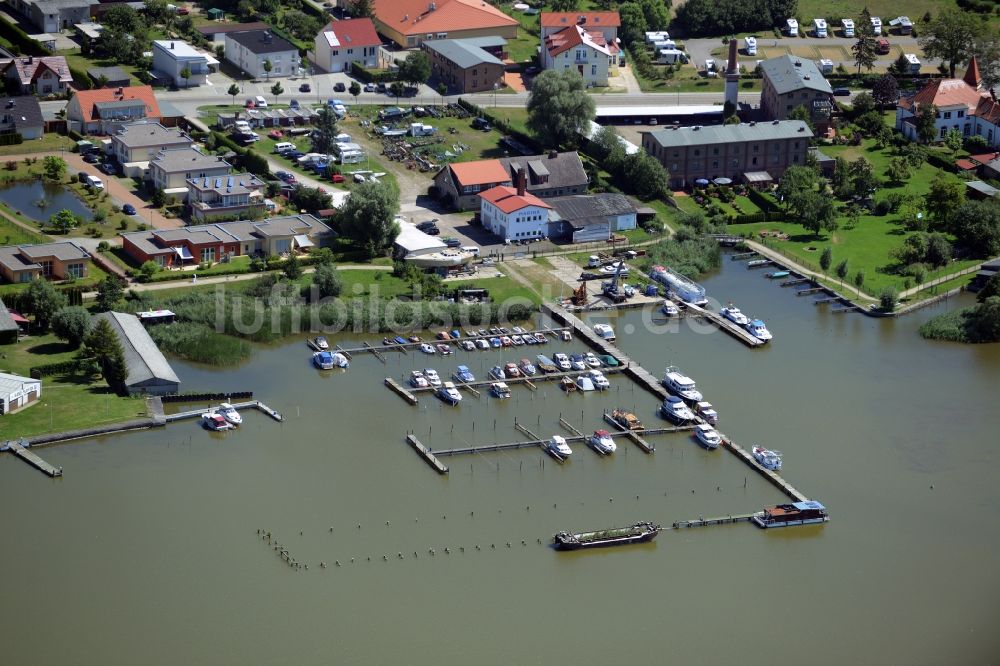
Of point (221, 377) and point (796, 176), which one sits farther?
point (796, 176)

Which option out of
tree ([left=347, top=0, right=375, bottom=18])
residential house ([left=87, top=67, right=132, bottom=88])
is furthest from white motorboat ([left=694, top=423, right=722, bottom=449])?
tree ([left=347, top=0, right=375, bottom=18])

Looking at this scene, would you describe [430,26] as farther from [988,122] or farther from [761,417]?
[761,417]

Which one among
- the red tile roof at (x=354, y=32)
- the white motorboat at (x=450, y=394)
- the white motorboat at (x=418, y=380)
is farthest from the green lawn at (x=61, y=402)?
the red tile roof at (x=354, y=32)

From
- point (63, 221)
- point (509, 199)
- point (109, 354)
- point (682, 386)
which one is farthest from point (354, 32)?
point (682, 386)

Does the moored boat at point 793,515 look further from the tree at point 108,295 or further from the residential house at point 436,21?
the residential house at point 436,21

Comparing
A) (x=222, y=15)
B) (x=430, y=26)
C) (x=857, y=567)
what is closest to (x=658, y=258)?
(x=857, y=567)

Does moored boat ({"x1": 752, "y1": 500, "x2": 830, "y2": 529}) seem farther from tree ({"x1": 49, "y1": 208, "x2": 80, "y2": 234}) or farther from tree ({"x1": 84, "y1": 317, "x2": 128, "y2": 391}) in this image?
tree ({"x1": 49, "y1": 208, "x2": 80, "y2": 234})

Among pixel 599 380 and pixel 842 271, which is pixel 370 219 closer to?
pixel 599 380
